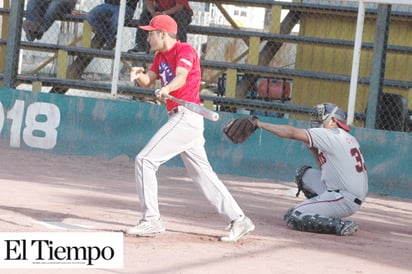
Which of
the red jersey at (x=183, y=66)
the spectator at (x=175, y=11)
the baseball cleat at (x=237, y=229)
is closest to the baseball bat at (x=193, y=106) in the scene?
the red jersey at (x=183, y=66)

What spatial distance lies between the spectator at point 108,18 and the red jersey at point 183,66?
8143 millimetres

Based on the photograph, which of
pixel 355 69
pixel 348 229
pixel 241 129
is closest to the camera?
pixel 241 129

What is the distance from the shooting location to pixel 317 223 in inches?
377

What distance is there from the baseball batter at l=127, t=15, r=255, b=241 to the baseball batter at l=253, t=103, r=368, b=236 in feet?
3.94

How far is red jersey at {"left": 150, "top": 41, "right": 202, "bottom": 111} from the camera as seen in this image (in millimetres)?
8547

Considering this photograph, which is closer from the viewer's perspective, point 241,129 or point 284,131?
point 241,129

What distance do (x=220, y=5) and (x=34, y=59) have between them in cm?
818

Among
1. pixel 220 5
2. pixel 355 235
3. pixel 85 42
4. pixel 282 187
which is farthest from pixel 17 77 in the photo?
pixel 355 235

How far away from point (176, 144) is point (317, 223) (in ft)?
6.13

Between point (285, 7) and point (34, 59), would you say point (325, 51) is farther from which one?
point (34, 59)

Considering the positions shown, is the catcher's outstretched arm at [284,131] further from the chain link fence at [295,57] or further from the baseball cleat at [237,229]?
the chain link fence at [295,57]

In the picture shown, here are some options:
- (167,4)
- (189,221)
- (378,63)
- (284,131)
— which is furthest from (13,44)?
(284,131)

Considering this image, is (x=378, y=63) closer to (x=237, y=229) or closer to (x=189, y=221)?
(x=189, y=221)

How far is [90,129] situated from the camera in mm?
15211
